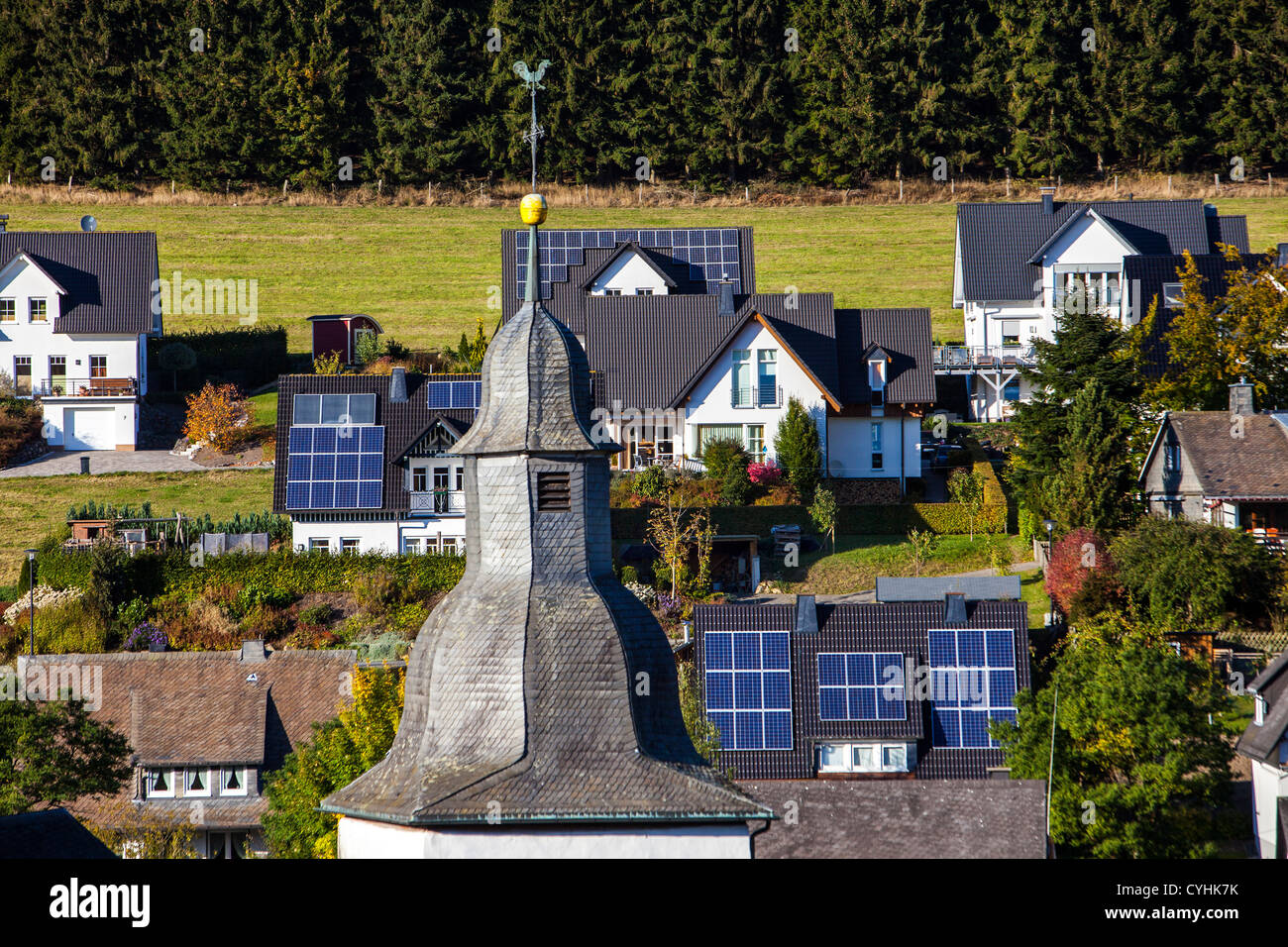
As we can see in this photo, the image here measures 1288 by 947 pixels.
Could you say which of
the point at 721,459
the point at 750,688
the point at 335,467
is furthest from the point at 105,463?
the point at 750,688

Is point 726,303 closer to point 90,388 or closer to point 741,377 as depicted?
point 741,377

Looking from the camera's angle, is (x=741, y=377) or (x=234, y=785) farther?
(x=741, y=377)

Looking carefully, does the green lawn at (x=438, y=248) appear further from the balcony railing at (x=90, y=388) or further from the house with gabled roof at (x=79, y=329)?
the balcony railing at (x=90, y=388)

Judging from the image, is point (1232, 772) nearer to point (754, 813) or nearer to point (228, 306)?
point (754, 813)

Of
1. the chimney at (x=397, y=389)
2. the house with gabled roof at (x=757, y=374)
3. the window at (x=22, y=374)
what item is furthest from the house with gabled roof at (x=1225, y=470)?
the window at (x=22, y=374)

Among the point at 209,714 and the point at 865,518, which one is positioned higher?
the point at 865,518
